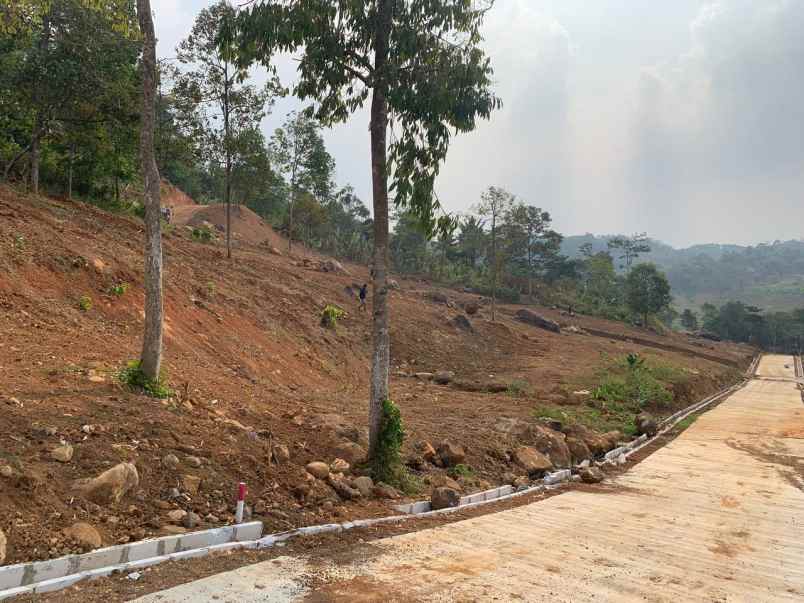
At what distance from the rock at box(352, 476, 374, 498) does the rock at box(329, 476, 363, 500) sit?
0.35 ft

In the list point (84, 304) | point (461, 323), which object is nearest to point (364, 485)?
point (84, 304)

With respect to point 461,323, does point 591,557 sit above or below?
below

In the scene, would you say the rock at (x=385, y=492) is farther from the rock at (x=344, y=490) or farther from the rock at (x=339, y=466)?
the rock at (x=339, y=466)

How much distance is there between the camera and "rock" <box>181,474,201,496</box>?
6.74 meters

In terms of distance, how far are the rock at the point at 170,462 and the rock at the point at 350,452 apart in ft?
9.69

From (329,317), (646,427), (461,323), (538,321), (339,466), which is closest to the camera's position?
(339,466)

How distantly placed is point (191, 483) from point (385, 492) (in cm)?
294

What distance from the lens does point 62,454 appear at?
627 centimetres

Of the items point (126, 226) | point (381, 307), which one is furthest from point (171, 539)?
point (126, 226)

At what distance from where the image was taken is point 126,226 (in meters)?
20.4

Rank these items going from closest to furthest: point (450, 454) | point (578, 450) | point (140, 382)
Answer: point (140, 382) → point (450, 454) → point (578, 450)

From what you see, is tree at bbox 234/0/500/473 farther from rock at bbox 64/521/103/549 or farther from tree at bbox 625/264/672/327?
tree at bbox 625/264/672/327

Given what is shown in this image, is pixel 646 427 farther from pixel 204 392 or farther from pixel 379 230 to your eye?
pixel 204 392

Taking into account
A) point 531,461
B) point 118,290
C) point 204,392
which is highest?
point 118,290
